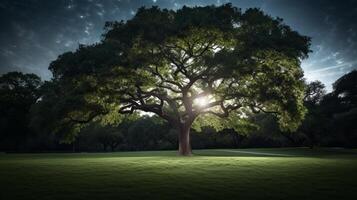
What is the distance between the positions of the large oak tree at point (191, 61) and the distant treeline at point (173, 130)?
83.9 feet

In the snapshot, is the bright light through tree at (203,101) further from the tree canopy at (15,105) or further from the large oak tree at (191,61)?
the tree canopy at (15,105)

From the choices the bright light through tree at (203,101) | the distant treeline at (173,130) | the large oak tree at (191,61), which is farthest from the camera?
the distant treeline at (173,130)

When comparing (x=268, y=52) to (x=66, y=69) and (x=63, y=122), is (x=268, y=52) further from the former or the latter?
(x=63, y=122)

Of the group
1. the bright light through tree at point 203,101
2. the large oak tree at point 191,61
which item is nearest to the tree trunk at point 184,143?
the bright light through tree at point 203,101

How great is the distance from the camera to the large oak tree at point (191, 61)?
84.8ft

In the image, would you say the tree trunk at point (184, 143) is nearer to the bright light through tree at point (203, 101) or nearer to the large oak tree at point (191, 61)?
the bright light through tree at point (203, 101)

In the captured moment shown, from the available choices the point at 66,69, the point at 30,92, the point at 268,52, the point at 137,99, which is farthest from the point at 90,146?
the point at 268,52

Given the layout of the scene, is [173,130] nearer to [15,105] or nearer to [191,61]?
[15,105]

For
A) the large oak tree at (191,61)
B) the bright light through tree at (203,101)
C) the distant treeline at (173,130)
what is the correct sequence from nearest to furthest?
the large oak tree at (191,61) → the bright light through tree at (203,101) → the distant treeline at (173,130)

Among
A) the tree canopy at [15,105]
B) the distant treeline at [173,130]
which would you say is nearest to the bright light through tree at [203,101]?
the distant treeline at [173,130]

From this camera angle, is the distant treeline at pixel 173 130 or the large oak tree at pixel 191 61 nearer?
the large oak tree at pixel 191 61

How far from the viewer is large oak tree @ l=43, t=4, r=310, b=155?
25844mm

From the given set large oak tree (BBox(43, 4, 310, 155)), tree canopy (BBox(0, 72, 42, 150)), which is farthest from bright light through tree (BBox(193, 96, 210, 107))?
tree canopy (BBox(0, 72, 42, 150))

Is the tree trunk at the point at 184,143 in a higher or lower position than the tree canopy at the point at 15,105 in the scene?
lower
